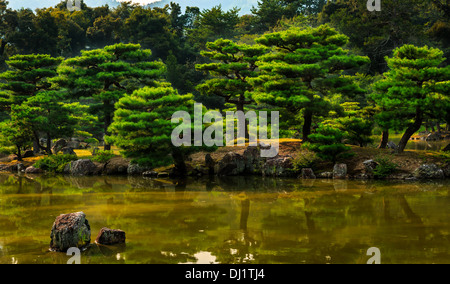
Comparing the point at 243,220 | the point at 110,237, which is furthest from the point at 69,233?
the point at 243,220

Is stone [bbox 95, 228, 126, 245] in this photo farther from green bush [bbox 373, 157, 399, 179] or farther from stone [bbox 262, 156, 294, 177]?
green bush [bbox 373, 157, 399, 179]

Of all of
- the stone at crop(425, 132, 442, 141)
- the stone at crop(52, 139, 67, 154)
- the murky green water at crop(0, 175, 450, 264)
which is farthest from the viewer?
the stone at crop(425, 132, 442, 141)

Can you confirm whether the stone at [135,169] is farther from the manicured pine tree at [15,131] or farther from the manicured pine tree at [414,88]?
the manicured pine tree at [414,88]

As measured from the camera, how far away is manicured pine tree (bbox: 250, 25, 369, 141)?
52.4 ft

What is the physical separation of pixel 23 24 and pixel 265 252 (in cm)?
3638

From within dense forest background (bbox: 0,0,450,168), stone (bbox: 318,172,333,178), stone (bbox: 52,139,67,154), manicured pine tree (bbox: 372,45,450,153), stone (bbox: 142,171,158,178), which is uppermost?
dense forest background (bbox: 0,0,450,168)

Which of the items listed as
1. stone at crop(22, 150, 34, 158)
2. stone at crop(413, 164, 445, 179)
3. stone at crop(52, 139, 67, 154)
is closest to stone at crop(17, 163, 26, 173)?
stone at crop(22, 150, 34, 158)

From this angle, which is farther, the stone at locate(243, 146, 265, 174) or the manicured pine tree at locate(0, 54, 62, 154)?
the manicured pine tree at locate(0, 54, 62, 154)

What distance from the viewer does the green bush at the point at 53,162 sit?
18.9 meters

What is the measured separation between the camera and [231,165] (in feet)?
54.6

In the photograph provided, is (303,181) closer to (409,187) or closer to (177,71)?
(409,187)

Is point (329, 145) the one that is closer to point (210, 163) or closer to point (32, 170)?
point (210, 163)

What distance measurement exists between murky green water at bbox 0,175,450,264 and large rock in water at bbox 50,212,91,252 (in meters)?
0.20
